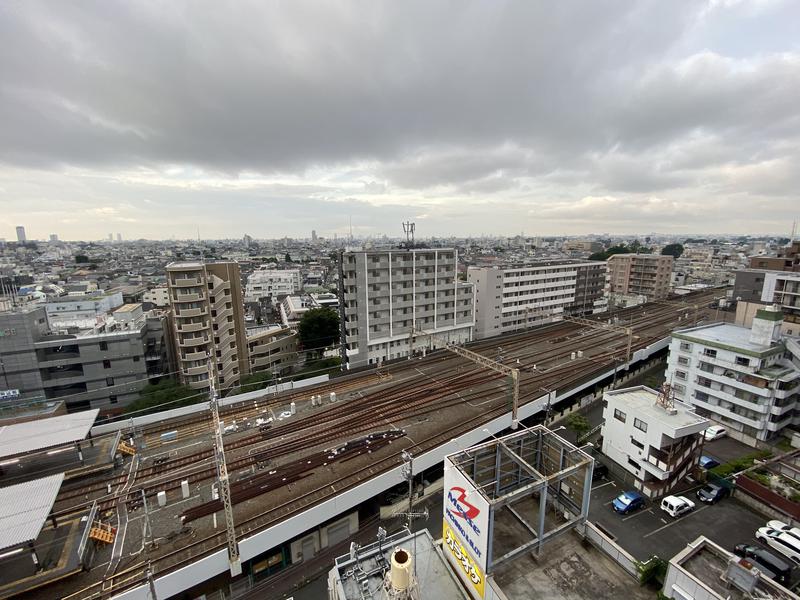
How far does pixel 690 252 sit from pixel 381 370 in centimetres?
13469

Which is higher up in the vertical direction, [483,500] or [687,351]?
[483,500]

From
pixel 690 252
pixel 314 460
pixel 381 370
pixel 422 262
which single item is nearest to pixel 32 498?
pixel 314 460

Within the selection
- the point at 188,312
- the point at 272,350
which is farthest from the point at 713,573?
the point at 272,350

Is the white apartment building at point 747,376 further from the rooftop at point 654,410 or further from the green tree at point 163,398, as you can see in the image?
the green tree at point 163,398

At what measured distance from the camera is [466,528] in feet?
30.3

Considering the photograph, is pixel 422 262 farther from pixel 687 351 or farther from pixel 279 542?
pixel 279 542

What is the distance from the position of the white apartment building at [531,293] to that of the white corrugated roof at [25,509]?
143 ft

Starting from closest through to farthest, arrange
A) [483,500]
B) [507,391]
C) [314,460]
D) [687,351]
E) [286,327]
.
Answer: [483,500] → [314,460] → [687,351] → [507,391] → [286,327]

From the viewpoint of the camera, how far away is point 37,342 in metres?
31.2

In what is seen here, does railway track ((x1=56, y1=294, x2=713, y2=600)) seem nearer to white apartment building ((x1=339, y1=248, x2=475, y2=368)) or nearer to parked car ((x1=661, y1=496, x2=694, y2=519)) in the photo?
white apartment building ((x1=339, y1=248, x2=475, y2=368))

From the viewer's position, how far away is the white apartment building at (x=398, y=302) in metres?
38.0

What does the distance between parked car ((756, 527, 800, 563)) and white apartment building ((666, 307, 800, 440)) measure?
10551 mm

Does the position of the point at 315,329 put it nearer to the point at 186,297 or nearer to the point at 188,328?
the point at 188,328

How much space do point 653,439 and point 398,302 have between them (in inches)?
1040
